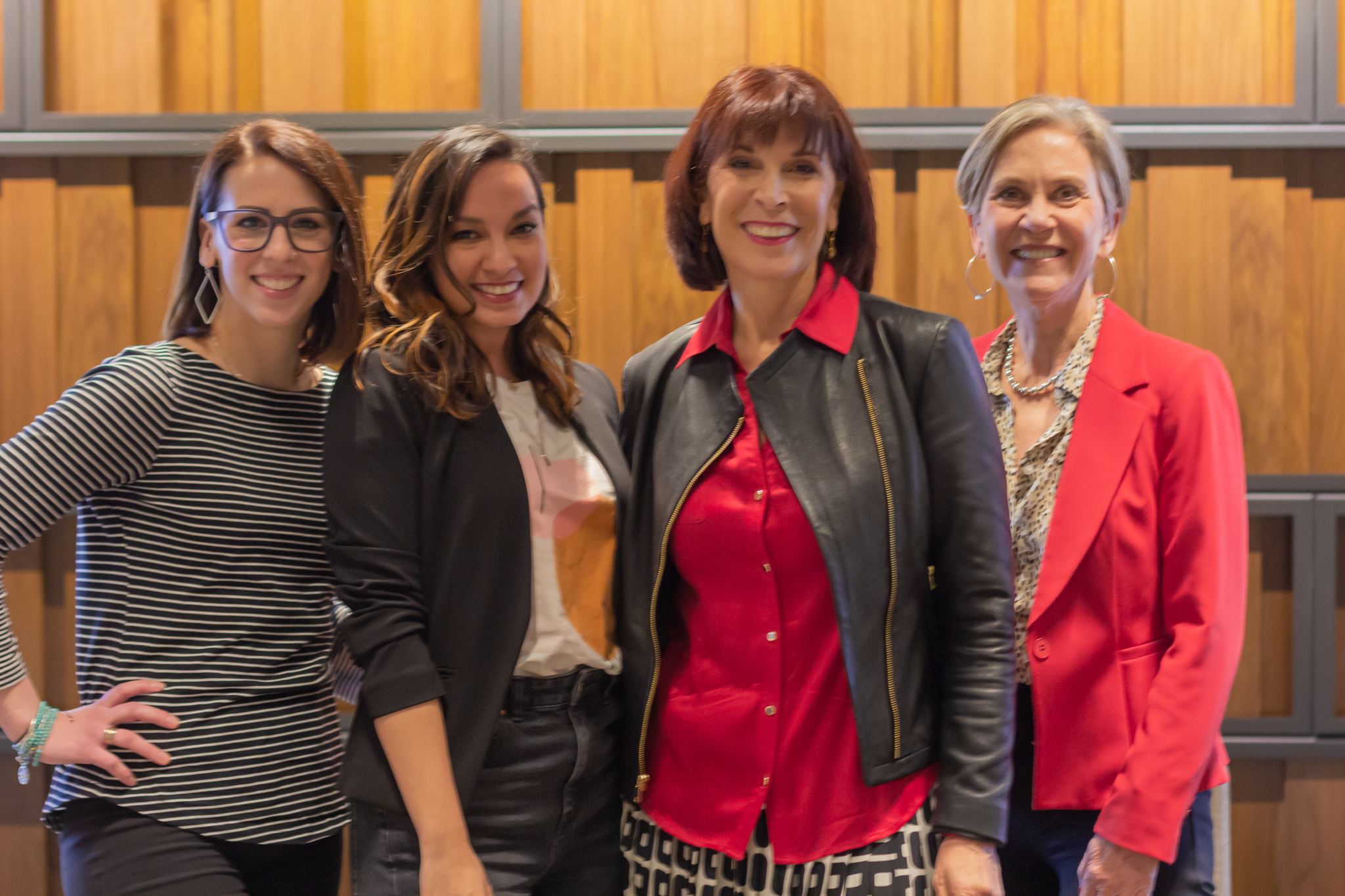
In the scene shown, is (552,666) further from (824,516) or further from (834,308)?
(834,308)

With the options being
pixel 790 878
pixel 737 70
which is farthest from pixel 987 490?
pixel 737 70

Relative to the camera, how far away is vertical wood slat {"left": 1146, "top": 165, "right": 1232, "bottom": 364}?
2545 mm

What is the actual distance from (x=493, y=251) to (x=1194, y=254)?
73.9 inches

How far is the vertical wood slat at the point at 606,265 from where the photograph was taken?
8.49 ft

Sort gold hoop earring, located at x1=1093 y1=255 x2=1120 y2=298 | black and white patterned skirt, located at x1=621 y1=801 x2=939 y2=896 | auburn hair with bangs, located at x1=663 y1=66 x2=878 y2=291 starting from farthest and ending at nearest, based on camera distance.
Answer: gold hoop earring, located at x1=1093 y1=255 x2=1120 y2=298 → auburn hair with bangs, located at x1=663 y1=66 x2=878 y2=291 → black and white patterned skirt, located at x1=621 y1=801 x2=939 y2=896

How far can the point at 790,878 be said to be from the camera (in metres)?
1.45

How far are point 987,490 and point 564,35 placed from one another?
1.73 m

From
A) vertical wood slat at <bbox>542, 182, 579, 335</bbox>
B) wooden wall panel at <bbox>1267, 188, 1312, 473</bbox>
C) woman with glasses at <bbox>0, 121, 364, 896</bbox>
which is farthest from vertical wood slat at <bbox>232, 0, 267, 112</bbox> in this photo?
wooden wall panel at <bbox>1267, 188, 1312, 473</bbox>

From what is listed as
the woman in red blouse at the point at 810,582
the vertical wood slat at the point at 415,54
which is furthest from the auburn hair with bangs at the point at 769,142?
the vertical wood slat at the point at 415,54

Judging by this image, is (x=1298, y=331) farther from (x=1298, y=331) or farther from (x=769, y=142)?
(x=769, y=142)

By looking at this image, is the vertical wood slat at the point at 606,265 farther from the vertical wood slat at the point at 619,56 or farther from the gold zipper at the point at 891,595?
the gold zipper at the point at 891,595

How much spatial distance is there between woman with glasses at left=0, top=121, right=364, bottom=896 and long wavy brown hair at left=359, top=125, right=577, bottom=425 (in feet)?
0.95

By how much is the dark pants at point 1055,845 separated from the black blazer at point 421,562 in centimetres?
86

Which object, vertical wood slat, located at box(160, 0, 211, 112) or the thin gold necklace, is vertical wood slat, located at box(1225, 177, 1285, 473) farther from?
vertical wood slat, located at box(160, 0, 211, 112)
